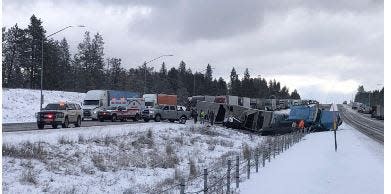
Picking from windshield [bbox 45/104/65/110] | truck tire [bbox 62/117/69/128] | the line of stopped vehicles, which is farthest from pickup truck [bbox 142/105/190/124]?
windshield [bbox 45/104/65/110]

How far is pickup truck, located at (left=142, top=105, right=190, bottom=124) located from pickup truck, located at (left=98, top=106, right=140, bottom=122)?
1532 millimetres

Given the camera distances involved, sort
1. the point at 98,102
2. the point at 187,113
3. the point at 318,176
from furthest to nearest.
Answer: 1. the point at 98,102
2. the point at 187,113
3. the point at 318,176

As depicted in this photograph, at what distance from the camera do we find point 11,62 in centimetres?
12450

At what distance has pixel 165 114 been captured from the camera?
5853 cm

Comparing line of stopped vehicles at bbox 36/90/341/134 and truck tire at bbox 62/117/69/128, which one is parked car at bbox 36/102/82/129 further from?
line of stopped vehicles at bbox 36/90/341/134

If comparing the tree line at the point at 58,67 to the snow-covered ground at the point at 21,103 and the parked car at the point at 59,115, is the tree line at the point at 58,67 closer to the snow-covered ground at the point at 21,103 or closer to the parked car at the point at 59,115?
the snow-covered ground at the point at 21,103

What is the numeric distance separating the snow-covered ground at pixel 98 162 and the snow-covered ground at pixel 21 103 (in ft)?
95.6

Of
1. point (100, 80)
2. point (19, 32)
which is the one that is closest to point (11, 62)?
point (19, 32)

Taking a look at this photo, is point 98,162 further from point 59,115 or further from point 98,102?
point 98,102

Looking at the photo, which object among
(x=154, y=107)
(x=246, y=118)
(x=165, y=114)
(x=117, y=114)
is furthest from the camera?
(x=246, y=118)

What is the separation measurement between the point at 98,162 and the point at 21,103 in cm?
5169

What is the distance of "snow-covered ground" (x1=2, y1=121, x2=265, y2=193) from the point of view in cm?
1908

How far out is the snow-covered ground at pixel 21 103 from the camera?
62872mm

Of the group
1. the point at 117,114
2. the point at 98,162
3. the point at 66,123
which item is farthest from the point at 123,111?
the point at 98,162
